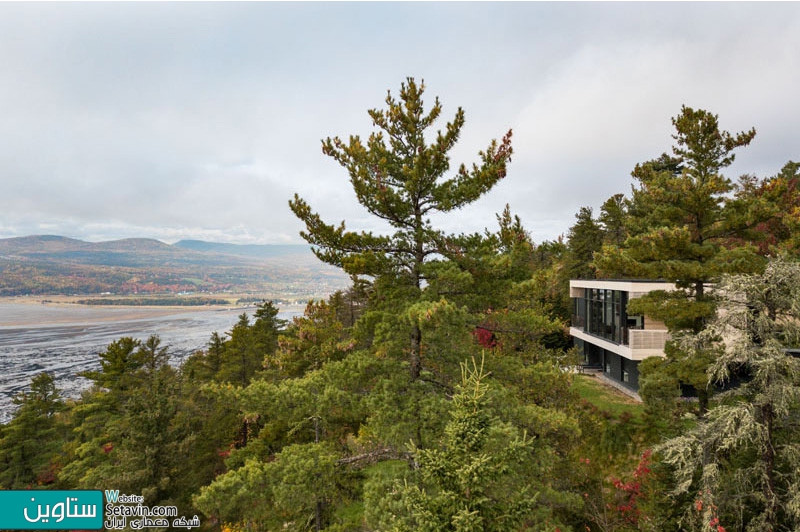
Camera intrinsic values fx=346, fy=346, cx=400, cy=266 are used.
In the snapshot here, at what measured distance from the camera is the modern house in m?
19.1

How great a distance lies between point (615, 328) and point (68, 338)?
11491cm

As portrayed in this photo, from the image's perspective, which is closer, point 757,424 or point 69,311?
point 757,424

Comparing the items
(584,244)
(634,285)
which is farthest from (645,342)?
(584,244)

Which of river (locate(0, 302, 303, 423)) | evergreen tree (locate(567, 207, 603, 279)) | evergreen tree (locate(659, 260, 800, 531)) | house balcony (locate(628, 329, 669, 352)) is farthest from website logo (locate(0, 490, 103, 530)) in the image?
evergreen tree (locate(567, 207, 603, 279))

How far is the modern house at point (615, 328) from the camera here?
1909 cm

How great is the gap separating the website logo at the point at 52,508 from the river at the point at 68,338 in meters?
19.7

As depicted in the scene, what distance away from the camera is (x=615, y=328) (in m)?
21.7

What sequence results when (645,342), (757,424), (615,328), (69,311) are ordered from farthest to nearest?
1. (69,311)
2. (615,328)
3. (645,342)
4. (757,424)

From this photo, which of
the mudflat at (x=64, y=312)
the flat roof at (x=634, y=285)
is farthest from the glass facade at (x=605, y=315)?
the mudflat at (x=64, y=312)

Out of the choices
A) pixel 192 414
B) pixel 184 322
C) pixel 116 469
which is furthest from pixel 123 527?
pixel 184 322

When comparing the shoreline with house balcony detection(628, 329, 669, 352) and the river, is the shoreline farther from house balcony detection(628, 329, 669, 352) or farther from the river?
house balcony detection(628, 329, 669, 352)

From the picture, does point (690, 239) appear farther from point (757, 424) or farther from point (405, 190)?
point (405, 190)

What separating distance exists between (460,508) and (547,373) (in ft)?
14.8

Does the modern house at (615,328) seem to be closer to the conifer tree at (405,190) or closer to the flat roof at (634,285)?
the flat roof at (634,285)
